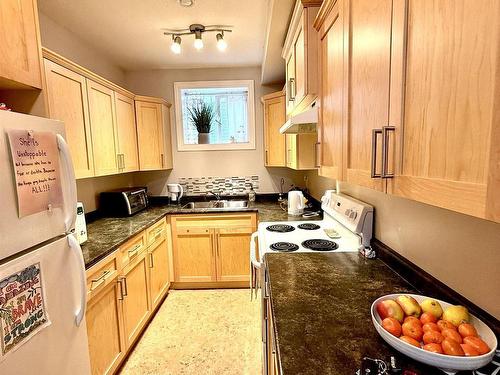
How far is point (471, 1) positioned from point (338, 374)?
0.88 meters

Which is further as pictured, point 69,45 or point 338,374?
point 69,45

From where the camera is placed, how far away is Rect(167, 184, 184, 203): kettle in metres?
3.41

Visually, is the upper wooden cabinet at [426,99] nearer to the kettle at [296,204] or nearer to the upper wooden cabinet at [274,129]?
the kettle at [296,204]

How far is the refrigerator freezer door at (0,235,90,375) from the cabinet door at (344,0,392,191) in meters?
1.27

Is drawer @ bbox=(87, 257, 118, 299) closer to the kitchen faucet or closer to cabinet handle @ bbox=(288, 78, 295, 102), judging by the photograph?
cabinet handle @ bbox=(288, 78, 295, 102)

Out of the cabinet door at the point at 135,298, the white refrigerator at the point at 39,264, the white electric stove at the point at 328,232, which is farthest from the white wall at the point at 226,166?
the white refrigerator at the point at 39,264

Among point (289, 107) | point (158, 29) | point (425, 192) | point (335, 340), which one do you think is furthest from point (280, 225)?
point (158, 29)

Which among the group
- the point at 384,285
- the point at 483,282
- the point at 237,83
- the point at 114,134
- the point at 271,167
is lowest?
the point at 384,285

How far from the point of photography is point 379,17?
2.78ft

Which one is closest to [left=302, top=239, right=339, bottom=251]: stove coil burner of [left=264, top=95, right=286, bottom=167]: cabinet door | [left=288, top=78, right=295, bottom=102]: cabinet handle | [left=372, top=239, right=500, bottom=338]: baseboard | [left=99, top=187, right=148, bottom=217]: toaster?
[left=372, top=239, right=500, bottom=338]: baseboard

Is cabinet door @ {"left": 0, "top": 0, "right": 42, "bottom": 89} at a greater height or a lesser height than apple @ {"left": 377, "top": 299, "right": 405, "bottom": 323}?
greater

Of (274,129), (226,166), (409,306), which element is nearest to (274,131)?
(274,129)

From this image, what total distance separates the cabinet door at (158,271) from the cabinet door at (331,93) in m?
1.88

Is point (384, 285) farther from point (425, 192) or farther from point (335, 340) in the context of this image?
point (425, 192)
